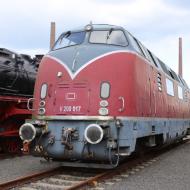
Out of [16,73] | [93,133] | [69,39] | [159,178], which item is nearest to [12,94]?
[16,73]

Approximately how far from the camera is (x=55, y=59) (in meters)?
8.91

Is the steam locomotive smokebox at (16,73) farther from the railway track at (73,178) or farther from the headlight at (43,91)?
the railway track at (73,178)

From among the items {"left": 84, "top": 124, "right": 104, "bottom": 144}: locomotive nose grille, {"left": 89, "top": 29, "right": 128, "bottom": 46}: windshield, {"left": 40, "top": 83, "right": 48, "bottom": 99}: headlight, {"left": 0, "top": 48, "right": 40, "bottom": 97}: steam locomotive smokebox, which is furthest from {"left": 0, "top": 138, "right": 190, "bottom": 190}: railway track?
{"left": 0, "top": 48, "right": 40, "bottom": 97}: steam locomotive smokebox

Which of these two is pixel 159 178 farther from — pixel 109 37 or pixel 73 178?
pixel 109 37

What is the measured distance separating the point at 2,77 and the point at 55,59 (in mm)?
2912

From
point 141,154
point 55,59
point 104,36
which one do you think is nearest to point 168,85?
point 141,154

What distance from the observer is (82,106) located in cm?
819

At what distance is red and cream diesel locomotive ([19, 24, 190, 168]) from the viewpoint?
7961mm

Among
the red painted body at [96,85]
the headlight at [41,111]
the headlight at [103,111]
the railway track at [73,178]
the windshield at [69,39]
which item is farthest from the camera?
the windshield at [69,39]

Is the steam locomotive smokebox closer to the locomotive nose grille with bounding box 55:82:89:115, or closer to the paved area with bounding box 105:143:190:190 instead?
the locomotive nose grille with bounding box 55:82:89:115

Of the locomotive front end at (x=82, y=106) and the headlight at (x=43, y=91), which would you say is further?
the headlight at (x=43, y=91)

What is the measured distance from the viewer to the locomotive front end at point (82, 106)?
794 cm

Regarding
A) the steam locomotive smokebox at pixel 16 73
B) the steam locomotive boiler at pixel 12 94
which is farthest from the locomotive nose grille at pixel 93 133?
the steam locomotive smokebox at pixel 16 73

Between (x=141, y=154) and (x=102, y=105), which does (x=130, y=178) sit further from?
(x=141, y=154)
